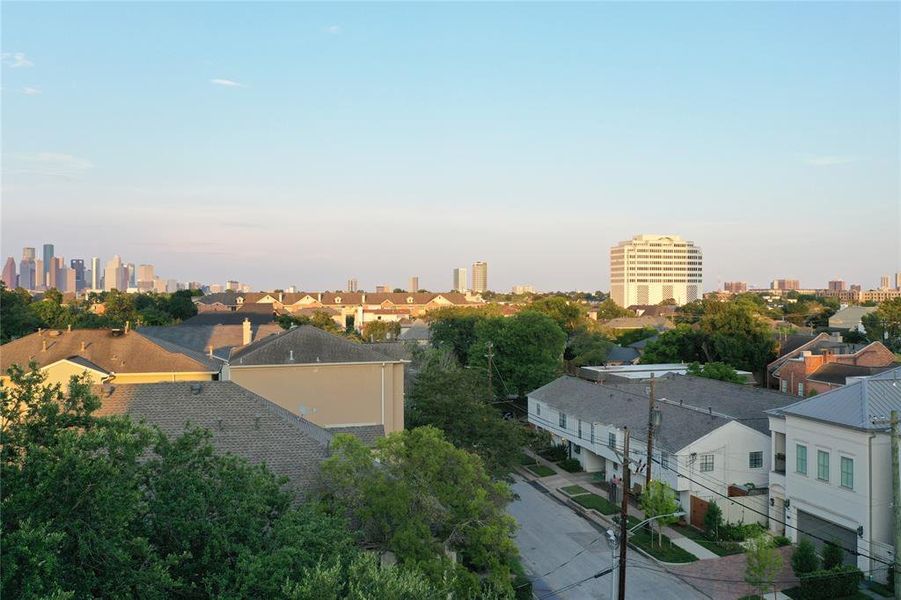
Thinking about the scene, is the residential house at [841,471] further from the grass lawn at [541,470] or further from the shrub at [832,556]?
the grass lawn at [541,470]

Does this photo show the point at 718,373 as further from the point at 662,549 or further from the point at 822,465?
the point at 662,549

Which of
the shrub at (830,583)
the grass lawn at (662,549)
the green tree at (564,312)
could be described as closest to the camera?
the shrub at (830,583)

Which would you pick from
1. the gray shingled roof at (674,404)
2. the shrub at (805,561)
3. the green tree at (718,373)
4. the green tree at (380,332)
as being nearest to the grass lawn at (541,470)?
the gray shingled roof at (674,404)

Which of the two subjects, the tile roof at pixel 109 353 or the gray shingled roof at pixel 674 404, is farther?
the tile roof at pixel 109 353

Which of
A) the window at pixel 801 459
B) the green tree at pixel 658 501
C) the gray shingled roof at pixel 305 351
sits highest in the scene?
the gray shingled roof at pixel 305 351

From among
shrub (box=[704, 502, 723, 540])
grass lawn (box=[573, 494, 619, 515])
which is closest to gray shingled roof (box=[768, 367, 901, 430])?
shrub (box=[704, 502, 723, 540])

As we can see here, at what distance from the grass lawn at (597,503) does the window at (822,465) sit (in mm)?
9157

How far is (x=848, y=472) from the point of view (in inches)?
965

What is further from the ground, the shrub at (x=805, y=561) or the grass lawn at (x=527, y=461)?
the shrub at (x=805, y=561)

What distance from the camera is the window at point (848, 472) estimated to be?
79.7 ft

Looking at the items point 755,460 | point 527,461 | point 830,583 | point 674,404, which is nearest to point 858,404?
point 830,583

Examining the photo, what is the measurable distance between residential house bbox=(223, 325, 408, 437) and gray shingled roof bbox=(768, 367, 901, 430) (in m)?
17.9

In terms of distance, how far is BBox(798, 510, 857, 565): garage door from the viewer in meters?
24.4

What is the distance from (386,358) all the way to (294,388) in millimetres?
4677
